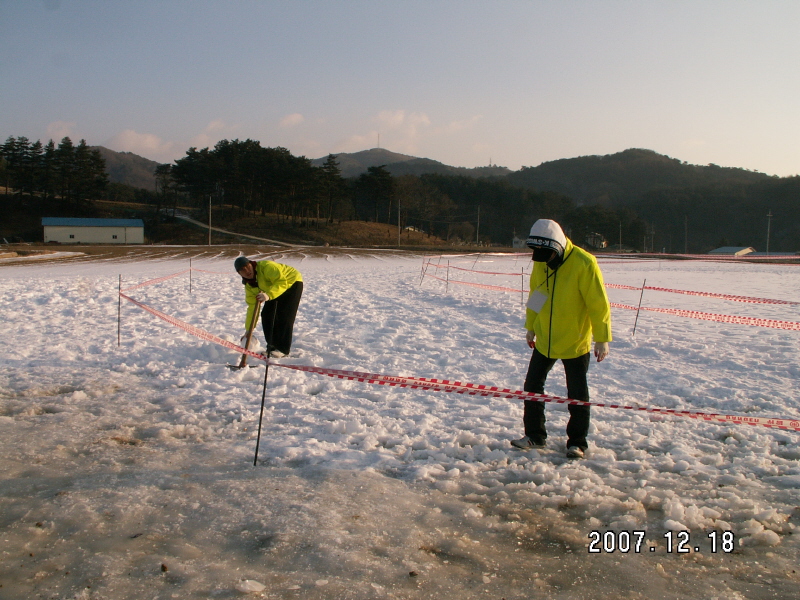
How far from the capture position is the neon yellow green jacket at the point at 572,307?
418 cm

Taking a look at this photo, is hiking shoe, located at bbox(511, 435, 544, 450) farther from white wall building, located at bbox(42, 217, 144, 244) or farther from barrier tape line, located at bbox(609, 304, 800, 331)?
white wall building, located at bbox(42, 217, 144, 244)

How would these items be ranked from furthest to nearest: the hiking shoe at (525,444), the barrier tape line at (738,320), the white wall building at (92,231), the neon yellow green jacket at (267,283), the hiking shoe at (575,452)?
the white wall building at (92,231) < the barrier tape line at (738,320) < the neon yellow green jacket at (267,283) < the hiking shoe at (525,444) < the hiking shoe at (575,452)

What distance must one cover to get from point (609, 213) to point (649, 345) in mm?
80116

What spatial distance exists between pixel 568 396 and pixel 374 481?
1.68 meters

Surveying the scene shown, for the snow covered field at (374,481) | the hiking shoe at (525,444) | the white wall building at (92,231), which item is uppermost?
the white wall building at (92,231)

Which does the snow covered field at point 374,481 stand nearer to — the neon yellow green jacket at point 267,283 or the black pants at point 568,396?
the black pants at point 568,396

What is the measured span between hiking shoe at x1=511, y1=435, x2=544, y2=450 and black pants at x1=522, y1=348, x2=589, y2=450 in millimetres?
24

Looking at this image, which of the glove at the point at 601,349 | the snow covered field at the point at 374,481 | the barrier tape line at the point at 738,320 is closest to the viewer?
the snow covered field at the point at 374,481

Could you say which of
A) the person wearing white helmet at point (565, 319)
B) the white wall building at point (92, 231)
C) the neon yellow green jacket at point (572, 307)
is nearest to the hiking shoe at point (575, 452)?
the person wearing white helmet at point (565, 319)

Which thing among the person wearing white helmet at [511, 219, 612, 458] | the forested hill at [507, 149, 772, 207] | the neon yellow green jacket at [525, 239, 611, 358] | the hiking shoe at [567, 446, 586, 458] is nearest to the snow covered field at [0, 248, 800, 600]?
the hiking shoe at [567, 446, 586, 458]

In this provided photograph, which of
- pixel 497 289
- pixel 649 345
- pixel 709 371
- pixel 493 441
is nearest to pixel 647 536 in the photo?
pixel 493 441

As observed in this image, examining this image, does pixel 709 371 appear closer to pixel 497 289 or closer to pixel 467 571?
pixel 467 571

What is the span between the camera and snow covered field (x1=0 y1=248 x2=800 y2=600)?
281 centimetres

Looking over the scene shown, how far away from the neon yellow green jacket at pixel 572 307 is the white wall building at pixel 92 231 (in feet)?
222
